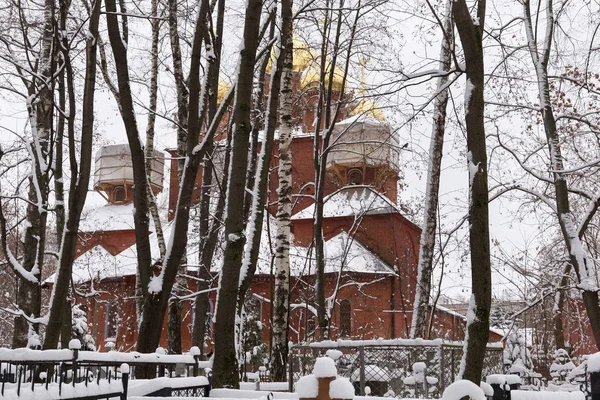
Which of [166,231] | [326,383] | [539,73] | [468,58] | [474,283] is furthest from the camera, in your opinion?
[166,231]

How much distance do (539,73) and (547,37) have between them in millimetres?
820

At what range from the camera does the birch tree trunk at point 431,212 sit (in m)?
12.8

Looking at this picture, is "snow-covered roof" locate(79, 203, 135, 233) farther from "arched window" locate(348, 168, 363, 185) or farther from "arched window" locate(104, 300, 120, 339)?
"arched window" locate(348, 168, 363, 185)

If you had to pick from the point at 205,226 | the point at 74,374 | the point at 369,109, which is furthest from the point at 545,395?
the point at 205,226

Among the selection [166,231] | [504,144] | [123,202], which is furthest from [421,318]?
[123,202]

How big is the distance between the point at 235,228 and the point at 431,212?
5.84 meters

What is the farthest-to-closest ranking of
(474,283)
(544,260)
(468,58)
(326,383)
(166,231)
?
1. (166,231)
2. (544,260)
3. (468,58)
4. (474,283)
5. (326,383)

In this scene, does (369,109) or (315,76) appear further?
(315,76)

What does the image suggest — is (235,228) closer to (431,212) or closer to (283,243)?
(283,243)

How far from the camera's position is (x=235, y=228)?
8.13m

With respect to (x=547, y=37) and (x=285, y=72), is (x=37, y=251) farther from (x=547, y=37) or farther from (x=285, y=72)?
(x=547, y=37)

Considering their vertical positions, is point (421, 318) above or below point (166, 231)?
below

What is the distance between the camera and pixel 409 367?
10.9 meters

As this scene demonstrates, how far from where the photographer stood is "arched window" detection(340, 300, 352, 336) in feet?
98.1
